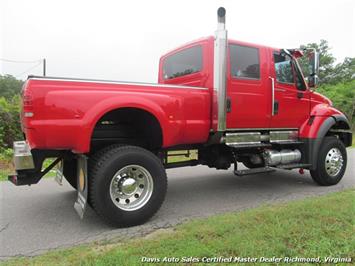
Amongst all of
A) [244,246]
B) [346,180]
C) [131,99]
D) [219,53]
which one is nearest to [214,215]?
[244,246]

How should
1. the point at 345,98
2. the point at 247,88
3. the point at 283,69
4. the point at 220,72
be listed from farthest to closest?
1. the point at 345,98
2. the point at 283,69
3. the point at 247,88
4. the point at 220,72

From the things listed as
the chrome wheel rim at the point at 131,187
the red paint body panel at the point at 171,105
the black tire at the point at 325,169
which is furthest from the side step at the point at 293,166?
the chrome wheel rim at the point at 131,187

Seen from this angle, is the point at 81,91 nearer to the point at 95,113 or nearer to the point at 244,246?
the point at 95,113

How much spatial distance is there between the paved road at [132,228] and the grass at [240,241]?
0.32 metres

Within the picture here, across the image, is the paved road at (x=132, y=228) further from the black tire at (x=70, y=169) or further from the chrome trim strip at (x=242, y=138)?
the chrome trim strip at (x=242, y=138)

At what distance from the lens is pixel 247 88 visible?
493cm

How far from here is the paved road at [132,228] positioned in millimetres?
3479

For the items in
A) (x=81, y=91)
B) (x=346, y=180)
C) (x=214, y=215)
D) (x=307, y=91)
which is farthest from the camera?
(x=346, y=180)

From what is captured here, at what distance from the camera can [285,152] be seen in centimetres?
555

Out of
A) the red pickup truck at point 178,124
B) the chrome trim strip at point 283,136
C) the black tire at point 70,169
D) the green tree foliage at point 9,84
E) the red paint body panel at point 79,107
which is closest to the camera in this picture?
the red paint body panel at point 79,107

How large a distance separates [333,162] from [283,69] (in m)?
2.00

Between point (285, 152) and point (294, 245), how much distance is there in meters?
2.76

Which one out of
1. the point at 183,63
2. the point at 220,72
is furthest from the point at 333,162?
the point at 183,63

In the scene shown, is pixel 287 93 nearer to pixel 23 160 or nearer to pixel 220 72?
pixel 220 72
